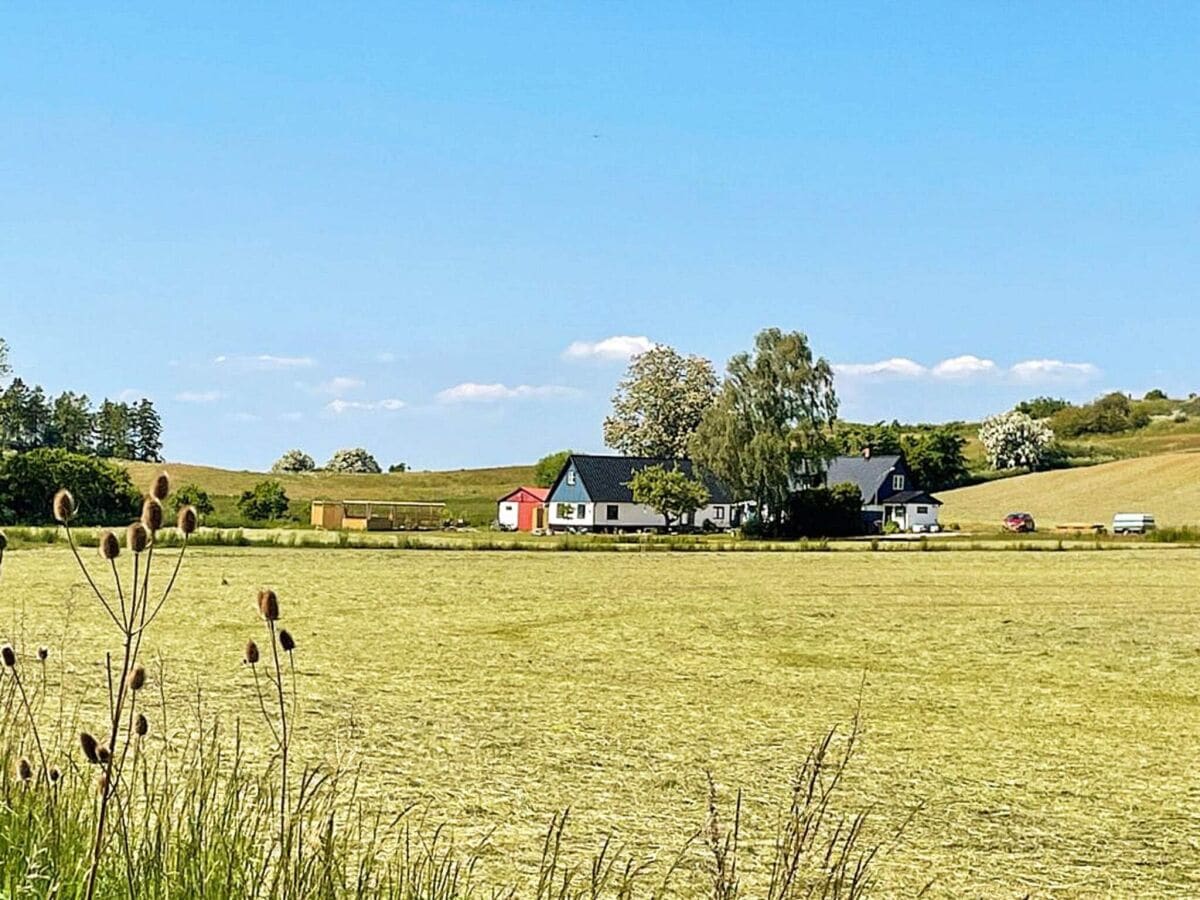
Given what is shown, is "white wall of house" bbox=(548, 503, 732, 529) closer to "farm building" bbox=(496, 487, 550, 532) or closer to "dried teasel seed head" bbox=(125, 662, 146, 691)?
"farm building" bbox=(496, 487, 550, 532)

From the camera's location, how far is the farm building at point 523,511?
38781 mm

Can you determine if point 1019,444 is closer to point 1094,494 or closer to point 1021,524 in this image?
point 1094,494

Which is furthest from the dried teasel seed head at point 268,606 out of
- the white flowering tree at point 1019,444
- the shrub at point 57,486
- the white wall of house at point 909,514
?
the white flowering tree at point 1019,444

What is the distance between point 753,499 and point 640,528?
5.45m

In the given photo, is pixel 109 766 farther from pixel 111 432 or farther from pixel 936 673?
pixel 111 432

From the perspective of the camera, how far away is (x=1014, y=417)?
55.0 metres

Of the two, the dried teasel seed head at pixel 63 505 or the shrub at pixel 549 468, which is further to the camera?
the shrub at pixel 549 468

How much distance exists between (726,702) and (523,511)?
33.3 meters

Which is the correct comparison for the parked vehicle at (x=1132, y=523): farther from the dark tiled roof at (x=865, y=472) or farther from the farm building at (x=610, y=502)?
the farm building at (x=610, y=502)

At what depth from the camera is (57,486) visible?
27312 millimetres

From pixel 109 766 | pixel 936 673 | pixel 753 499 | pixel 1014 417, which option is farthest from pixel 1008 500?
pixel 109 766

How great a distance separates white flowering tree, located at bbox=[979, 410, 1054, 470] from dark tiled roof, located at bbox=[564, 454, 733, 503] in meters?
21.2

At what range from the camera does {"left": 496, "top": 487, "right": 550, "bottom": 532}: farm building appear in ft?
127

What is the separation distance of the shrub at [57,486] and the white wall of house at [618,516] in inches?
464
